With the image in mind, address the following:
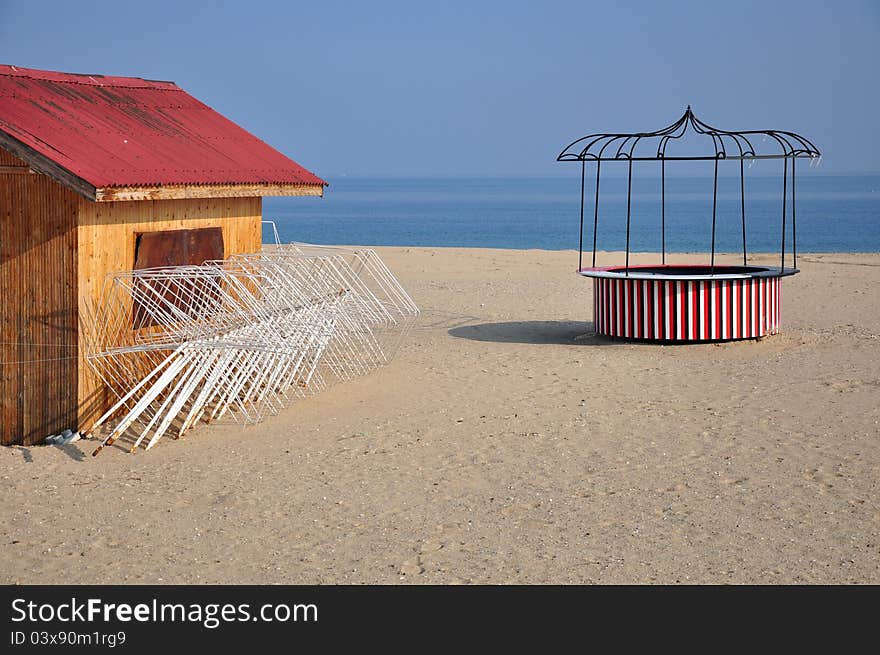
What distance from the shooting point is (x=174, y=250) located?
11.7m

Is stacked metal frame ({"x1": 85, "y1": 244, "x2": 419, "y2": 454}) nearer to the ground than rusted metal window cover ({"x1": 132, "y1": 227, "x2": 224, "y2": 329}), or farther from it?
nearer to the ground

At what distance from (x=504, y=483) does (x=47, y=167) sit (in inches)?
186

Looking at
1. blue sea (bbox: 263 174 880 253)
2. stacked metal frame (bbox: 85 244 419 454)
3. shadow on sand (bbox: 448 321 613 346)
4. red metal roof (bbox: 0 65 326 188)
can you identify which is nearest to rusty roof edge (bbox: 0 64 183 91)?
red metal roof (bbox: 0 65 326 188)

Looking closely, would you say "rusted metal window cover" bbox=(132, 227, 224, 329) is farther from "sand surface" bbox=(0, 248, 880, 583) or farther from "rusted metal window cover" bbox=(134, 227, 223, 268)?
"sand surface" bbox=(0, 248, 880, 583)

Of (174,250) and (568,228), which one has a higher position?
(568,228)

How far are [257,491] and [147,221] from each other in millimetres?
3796

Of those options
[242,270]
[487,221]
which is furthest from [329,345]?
[487,221]

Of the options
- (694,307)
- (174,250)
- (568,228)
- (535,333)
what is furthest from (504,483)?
(568,228)

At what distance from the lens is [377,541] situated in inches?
296

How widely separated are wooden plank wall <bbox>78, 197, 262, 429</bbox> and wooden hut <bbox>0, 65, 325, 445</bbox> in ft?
0.03

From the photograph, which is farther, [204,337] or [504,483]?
[204,337]

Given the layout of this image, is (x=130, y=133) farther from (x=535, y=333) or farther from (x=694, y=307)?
(x=694, y=307)

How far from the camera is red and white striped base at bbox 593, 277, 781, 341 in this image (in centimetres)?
1463
